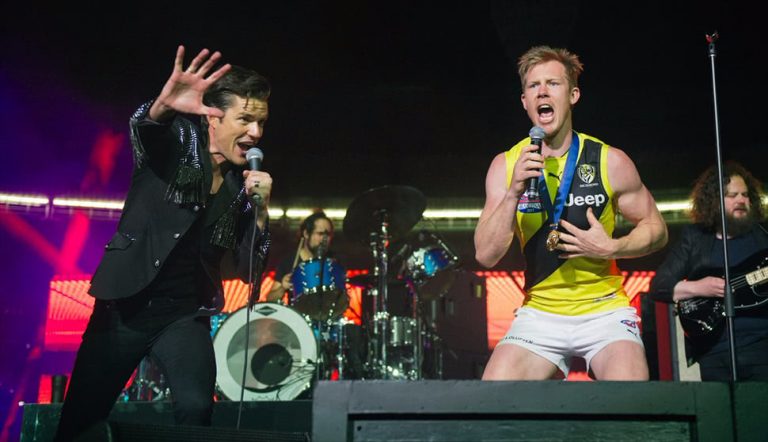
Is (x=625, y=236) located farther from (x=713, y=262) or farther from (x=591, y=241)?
(x=713, y=262)

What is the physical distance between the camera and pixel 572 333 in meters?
3.43

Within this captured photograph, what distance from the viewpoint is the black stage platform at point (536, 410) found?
7.00ft

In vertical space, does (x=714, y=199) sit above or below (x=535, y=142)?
above

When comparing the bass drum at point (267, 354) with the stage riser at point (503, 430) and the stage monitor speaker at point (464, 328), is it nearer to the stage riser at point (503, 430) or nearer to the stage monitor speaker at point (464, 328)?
the stage monitor speaker at point (464, 328)

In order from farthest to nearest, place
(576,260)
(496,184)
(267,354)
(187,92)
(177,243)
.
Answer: (267,354) → (496,184) → (576,260) → (177,243) → (187,92)

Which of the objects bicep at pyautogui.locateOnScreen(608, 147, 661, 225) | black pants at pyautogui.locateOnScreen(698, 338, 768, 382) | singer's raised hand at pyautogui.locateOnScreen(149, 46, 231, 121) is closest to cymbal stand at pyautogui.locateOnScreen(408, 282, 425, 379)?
black pants at pyautogui.locateOnScreen(698, 338, 768, 382)

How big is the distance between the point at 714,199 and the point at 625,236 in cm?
203

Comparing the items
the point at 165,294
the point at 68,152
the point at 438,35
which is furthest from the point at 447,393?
the point at 68,152

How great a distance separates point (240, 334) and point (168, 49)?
11.2 ft

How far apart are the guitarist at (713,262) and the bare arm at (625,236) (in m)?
1.44

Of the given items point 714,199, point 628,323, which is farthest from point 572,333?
point 714,199

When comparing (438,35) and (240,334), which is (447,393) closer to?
(240,334)

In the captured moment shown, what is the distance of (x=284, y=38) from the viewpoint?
8297 mm

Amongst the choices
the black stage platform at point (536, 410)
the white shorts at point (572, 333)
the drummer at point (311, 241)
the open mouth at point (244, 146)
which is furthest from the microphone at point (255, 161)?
the drummer at point (311, 241)
